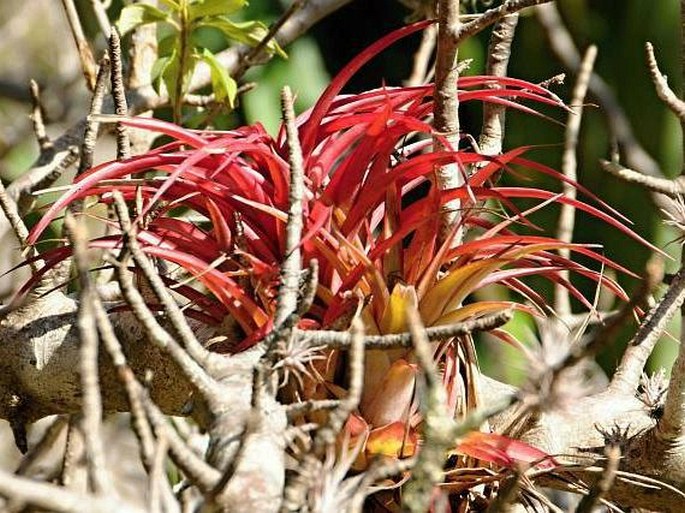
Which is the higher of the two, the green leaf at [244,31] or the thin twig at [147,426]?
the green leaf at [244,31]

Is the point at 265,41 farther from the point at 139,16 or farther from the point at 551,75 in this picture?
the point at 551,75

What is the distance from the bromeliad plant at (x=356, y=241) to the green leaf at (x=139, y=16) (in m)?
0.29

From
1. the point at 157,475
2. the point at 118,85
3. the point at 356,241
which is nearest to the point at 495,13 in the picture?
the point at 356,241

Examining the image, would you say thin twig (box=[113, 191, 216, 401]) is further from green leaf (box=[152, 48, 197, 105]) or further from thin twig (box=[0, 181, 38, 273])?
green leaf (box=[152, 48, 197, 105])

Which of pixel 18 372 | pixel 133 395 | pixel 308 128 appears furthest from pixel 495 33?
pixel 133 395

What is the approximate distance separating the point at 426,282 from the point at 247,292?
12cm

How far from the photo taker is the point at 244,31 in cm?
115

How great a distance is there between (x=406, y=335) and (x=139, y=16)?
0.62m

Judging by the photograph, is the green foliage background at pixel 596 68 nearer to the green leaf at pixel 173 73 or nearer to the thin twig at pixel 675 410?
the green leaf at pixel 173 73

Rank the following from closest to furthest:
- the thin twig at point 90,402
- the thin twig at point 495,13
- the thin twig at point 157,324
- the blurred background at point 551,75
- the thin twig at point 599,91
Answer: the thin twig at point 90,402
the thin twig at point 157,324
the thin twig at point 495,13
the thin twig at point 599,91
the blurred background at point 551,75

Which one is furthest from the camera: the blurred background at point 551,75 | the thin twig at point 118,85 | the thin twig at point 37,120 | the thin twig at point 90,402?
the blurred background at point 551,75

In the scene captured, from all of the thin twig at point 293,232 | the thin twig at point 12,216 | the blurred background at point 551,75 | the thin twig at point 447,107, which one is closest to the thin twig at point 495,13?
the thin twig at point 447,107

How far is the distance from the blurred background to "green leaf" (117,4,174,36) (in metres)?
0.63

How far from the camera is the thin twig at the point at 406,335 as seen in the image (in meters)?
0.58
